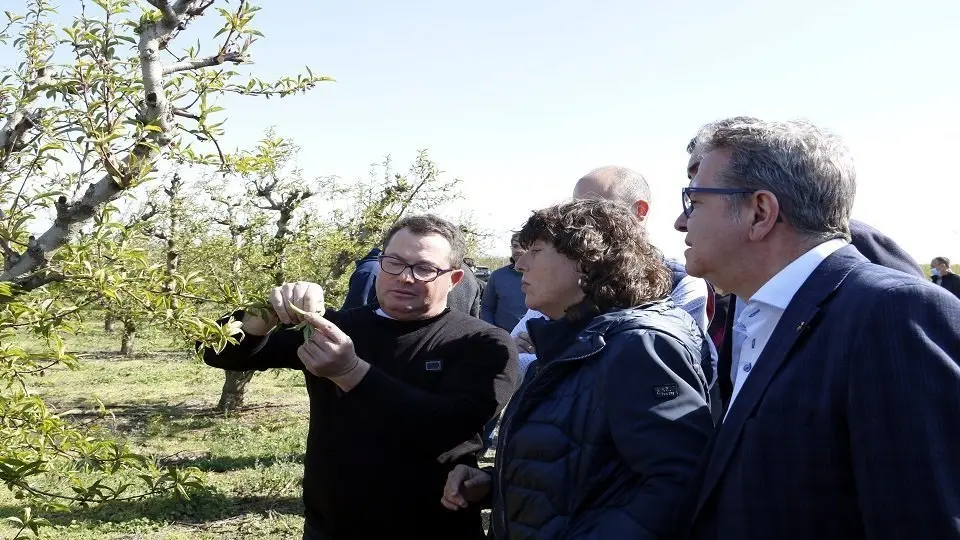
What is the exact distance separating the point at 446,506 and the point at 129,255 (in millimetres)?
1217

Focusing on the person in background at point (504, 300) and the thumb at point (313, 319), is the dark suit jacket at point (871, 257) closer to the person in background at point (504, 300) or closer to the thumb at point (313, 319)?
the thumb at point (313, 319)

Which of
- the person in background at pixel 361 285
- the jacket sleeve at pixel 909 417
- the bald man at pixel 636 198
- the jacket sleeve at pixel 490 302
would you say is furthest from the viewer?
the jacket sleeve at pixel 490 302

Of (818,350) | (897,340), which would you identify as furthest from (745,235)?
(897,340)

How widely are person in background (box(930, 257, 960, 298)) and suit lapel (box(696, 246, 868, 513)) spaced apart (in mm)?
12621

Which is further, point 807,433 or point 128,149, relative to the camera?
point 128,149

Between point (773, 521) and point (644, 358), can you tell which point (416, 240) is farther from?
point (773, 521)

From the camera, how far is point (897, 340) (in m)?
1.21

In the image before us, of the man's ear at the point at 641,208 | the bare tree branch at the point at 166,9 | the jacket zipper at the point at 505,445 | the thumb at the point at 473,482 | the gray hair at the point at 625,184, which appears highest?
the bare tree branch at the point at 166,9

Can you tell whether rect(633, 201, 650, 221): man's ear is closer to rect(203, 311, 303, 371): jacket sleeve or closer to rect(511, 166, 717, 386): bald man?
rect(511, 166, 717, 386): bald man

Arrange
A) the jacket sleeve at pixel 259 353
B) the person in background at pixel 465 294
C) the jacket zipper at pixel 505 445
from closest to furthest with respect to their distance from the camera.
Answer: the jacket zipper at pixel 505 445 < the jacket sleeve at pixel 259 353 < the person in background at pixel 465 294

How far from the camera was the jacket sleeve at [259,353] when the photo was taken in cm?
266

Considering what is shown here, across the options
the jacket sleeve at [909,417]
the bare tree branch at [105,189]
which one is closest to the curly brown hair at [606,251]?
the jacket sleeve at [909,417]

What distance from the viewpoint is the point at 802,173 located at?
5.14 feet

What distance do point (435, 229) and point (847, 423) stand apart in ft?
5.84
